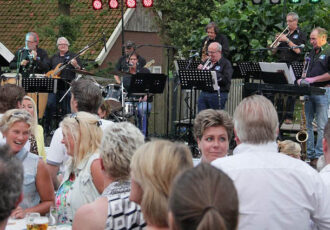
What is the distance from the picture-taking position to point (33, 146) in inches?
246

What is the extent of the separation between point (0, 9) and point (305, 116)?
2089 cm

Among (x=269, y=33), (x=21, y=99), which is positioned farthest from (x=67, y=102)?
(x=21, y=99)

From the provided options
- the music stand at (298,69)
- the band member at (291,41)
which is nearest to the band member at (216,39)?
the band member at (291,41)

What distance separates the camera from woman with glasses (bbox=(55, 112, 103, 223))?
15.8ft

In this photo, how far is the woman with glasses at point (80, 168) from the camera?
190 inches

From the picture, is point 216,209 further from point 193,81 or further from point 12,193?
point 193,81

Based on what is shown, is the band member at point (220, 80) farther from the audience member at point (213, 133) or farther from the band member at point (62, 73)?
the audience member at point (213, 133)

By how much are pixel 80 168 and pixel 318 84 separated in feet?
24.3

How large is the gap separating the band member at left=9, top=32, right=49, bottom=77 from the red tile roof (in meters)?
11.7

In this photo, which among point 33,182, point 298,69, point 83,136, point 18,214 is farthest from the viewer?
point 298,69

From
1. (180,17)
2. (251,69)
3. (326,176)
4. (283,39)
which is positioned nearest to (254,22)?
(283,39)

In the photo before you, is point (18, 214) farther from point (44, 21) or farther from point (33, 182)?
point (44, 21)

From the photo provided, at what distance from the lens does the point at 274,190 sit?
12.6 ft

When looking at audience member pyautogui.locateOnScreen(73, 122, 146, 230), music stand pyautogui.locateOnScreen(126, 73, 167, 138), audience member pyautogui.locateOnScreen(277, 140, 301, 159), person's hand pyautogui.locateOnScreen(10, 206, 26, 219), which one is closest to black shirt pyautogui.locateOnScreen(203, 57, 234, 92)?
music stand pyautogui.locateOnScreen(126, 73, 167, 138)
